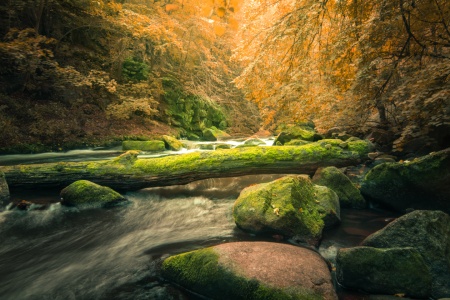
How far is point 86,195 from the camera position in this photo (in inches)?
181

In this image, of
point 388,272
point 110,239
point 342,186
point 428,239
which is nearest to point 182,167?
point 110,239

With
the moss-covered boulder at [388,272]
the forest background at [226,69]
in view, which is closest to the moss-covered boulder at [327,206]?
the moss-covered boulder at [388,272]

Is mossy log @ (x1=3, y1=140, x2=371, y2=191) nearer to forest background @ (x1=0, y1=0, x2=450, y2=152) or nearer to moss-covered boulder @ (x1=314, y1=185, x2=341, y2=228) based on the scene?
forest background @ (x1=0, y1=0, x2=450, y2=152)

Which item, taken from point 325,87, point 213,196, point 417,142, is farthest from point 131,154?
point 417,142

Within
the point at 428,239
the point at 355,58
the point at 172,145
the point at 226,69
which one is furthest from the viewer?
the point at 226,69

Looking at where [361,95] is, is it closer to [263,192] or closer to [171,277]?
[263,192]

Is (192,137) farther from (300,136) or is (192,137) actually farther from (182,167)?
(182,167)

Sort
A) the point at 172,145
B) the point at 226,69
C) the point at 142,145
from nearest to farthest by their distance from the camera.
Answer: the point at 142,145
the point at 172,145
the point at 226,69

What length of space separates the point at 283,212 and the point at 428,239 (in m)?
1.70

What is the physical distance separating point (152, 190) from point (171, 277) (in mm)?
3627

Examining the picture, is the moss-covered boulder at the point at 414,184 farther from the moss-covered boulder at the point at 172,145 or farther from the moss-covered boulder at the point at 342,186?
the moss-covered boulder at the point at 172,145

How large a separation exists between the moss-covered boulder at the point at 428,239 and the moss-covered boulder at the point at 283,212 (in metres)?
0.81

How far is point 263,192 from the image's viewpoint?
3607 mm

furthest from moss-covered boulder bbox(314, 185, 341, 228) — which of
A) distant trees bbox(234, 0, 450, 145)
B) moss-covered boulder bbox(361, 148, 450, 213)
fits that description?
distant trees bbox(234, 0, 450, 145)
